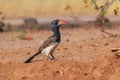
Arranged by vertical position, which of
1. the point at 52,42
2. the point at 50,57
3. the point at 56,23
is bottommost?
the point at 50,57

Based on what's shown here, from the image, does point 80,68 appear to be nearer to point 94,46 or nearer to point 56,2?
point 94,46

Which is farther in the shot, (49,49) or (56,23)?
(56,23)

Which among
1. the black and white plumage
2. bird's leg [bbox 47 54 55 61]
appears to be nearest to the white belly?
the black and white plumage

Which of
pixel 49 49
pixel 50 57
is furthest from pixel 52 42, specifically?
pixel 50 57

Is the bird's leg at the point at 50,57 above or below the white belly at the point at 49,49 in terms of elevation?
below

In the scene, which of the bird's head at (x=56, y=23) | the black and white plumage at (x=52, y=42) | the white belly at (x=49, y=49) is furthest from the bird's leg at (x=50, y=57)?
the bird's head at (x=56, y=23)

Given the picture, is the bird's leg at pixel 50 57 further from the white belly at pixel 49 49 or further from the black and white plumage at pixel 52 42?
the white belly at pixel 49 49

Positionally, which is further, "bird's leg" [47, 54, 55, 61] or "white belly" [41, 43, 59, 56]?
"bird's leg" [47, 54, 55, 61]

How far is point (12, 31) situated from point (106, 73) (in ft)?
52.2

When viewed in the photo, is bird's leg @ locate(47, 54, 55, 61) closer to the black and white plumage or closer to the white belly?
the black and white plumage

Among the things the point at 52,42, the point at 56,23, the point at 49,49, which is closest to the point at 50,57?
the point at 49,49

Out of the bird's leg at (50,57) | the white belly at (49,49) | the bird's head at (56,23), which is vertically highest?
the bird's head at (56,23)

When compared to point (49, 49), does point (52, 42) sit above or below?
above

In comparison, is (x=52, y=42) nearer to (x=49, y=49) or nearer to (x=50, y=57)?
(x=49, y=49)
